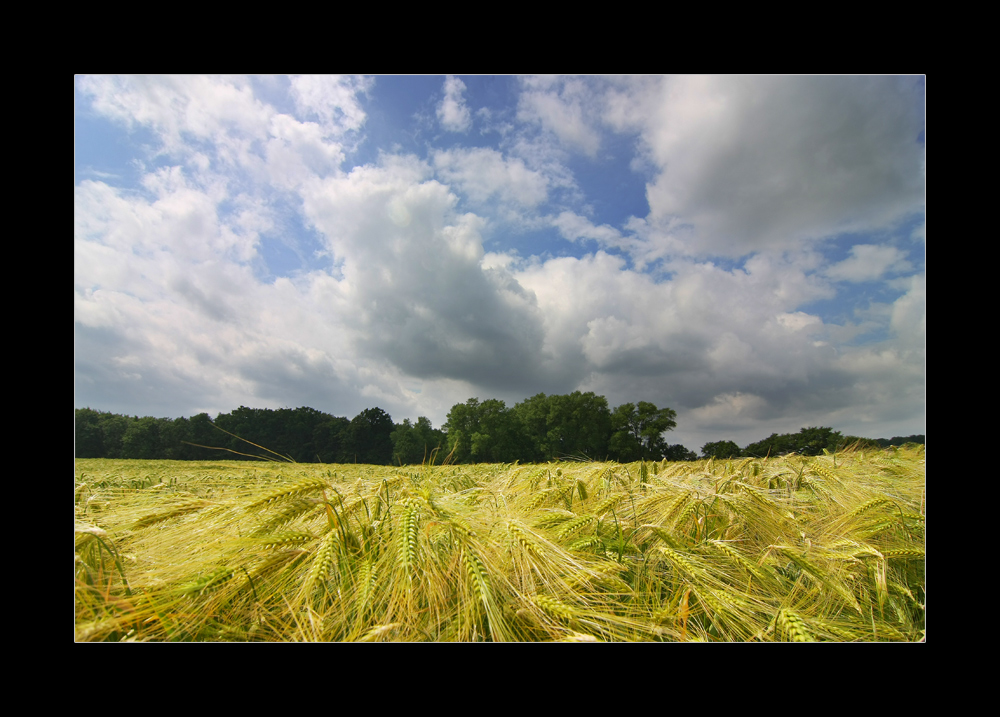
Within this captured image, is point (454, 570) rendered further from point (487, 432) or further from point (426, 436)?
point (487, 432)

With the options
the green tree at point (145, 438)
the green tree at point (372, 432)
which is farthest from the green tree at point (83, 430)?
the green tree at point (372, 432)

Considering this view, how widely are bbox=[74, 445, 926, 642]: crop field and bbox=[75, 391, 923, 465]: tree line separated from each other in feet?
1.35

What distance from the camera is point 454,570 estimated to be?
1763 millimetres

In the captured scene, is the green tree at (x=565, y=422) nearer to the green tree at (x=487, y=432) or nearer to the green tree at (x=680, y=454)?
the green tree at (x=487, y=432)

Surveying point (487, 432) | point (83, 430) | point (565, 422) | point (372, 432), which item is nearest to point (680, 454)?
point (83, 430)

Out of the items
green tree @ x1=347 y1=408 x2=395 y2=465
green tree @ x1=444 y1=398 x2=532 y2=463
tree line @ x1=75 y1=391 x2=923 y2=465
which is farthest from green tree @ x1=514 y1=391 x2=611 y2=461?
green tree @ x1=347 y1=408 x2=395 y2=465

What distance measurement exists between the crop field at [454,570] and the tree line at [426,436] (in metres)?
0.41

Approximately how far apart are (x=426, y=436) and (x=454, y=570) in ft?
30.4

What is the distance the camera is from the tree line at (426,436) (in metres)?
3.63

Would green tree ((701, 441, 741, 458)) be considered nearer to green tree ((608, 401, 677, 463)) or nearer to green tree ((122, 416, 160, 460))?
green tree ((122, 416, 160, 460))
